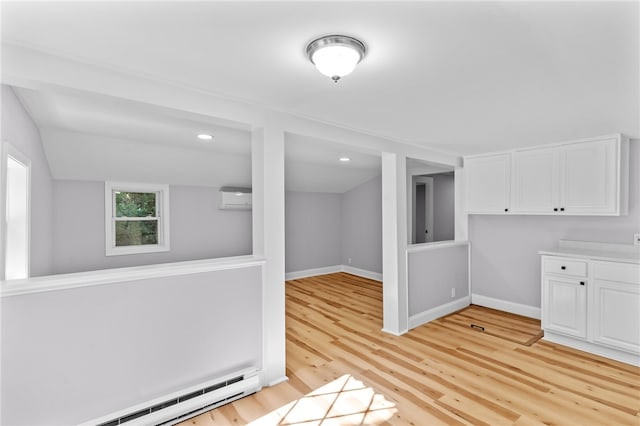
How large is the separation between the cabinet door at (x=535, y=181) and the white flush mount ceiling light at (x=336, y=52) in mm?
3218

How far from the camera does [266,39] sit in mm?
1507

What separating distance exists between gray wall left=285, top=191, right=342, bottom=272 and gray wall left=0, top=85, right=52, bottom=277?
12.1ft

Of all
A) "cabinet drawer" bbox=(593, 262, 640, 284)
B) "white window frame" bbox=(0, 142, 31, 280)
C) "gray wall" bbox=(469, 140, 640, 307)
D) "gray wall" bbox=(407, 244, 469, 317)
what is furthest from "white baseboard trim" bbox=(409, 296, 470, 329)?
"white window frame" bbox=(0, 142, 31, 280)

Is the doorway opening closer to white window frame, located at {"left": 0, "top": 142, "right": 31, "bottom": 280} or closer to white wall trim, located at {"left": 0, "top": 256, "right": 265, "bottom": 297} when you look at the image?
white wall trim, located at {"left": 0, "top": 256, "right": 265, "bottom": 297}

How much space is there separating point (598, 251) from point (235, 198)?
16.6 ft

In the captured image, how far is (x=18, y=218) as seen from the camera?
2705 mm

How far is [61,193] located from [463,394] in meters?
5.08

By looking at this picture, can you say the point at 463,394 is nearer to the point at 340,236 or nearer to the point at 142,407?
the point at 142,407

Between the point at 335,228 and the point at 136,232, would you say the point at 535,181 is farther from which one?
the point at 136,232

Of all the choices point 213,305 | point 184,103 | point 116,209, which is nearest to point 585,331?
point 213,305

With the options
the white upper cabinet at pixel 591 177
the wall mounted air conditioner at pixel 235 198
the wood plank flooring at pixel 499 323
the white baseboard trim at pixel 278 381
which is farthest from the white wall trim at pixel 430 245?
the wall mounted air conditioner at pixel 235 198

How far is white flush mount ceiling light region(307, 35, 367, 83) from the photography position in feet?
Answer: 4.86

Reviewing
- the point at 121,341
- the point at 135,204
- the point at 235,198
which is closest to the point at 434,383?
the point at 121,341

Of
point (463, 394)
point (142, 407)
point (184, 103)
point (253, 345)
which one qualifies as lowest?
point (463, 394)
